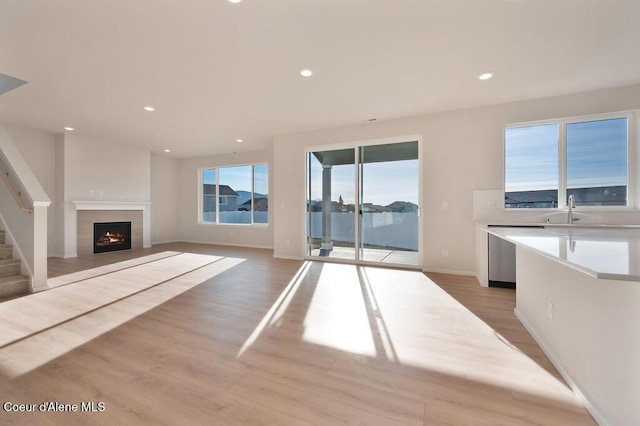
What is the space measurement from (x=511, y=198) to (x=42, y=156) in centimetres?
903

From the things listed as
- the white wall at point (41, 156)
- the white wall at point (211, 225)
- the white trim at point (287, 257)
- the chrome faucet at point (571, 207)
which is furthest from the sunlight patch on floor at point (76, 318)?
the chrome faucet at point (571, 207)

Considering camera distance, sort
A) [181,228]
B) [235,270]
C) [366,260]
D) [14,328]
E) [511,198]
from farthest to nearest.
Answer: [181,228] → [366,260] → [235,270] → [511,198] → [14,328]

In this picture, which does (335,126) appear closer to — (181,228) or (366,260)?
(366,260)

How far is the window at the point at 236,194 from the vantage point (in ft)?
25.2

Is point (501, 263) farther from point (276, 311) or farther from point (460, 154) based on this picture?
point (276, 311)

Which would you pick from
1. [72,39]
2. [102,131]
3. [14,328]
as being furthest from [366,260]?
[102,131]

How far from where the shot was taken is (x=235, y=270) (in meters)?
4.78

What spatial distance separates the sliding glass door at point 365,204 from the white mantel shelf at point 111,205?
4747mm

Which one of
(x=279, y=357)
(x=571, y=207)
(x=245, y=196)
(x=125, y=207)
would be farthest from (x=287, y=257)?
(x=571, y=207)

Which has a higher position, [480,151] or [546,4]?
[546,4]

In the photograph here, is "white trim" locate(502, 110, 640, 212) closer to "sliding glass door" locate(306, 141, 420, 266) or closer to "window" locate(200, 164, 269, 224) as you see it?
"sliding glass door" locate(306, 141, 420, 266)

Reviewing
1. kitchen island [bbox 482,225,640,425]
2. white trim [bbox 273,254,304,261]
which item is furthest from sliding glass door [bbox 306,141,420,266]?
kitchen island [bbox 482,225,640,425]

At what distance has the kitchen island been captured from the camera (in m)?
1.19

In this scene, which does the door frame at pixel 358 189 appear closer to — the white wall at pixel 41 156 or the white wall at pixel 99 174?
the white wall at pixel 99 174
